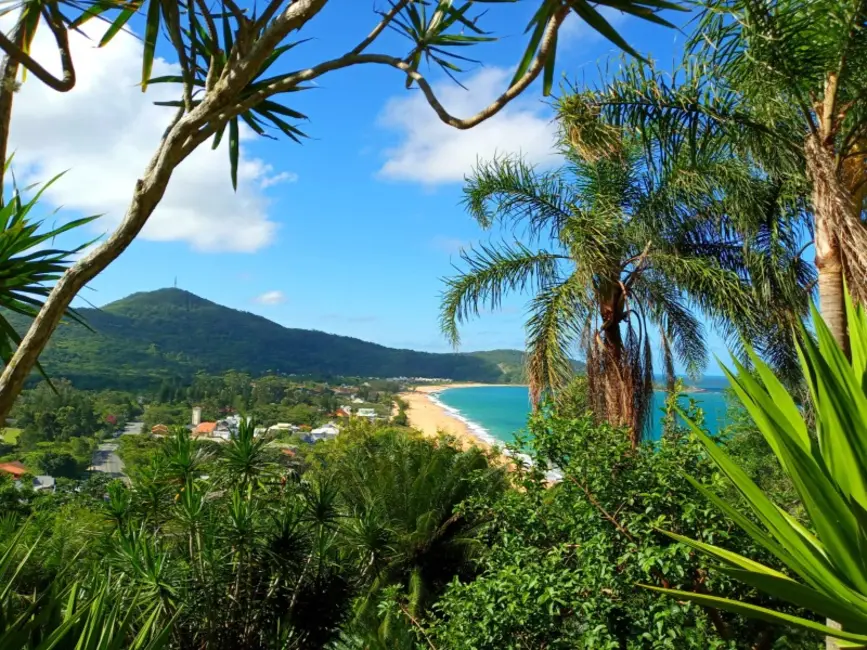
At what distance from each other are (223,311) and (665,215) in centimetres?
13354

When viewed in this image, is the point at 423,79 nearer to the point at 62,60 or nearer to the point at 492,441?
the point at 62,60

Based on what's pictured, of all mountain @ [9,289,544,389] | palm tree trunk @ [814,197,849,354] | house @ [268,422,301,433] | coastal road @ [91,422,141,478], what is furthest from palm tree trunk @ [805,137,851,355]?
mountain @ [9,289,544,389]

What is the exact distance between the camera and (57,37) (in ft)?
6.22

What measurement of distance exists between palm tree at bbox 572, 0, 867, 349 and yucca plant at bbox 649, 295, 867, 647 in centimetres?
221

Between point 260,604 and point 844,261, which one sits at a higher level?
point 844,261

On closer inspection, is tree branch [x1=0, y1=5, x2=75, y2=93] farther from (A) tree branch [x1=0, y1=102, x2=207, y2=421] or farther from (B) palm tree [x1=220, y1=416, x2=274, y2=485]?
(B) palm tree [x1=220, y1=416, x2=274, y2=485]

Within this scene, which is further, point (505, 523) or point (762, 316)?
point (762, 316)

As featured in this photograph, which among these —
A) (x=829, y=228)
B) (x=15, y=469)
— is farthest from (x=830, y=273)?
(x=15, y=469)

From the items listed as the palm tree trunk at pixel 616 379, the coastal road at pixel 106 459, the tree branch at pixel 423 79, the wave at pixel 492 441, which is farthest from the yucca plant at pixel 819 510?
the coastal road at pixel 106 459

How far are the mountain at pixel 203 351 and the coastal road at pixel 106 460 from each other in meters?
26.4

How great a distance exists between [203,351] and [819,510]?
115m

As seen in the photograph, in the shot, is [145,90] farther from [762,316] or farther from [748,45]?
[762,316]

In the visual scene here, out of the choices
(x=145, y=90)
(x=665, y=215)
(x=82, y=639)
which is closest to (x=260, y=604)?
(x=82, y=639)

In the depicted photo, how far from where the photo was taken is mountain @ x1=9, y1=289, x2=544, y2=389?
8288cm
